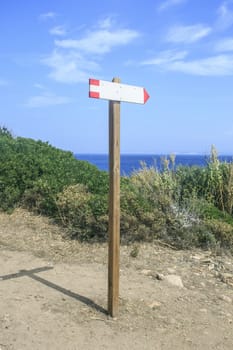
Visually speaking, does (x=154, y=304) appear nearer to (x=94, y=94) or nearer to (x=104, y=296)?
(x=104, y=296)

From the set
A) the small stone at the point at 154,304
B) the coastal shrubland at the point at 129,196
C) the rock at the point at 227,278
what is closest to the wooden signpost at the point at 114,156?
the small stone at the point at 154,304

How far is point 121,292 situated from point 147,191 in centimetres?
342

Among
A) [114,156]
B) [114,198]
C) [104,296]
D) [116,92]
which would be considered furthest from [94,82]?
[104,296]

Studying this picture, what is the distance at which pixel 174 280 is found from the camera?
17.6 ft

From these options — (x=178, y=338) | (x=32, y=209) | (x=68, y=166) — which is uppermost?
(x=68, y=166)

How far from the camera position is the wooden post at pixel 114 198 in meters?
4.15

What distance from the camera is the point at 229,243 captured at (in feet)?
22.5

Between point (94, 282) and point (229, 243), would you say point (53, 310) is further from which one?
point (229, 243)

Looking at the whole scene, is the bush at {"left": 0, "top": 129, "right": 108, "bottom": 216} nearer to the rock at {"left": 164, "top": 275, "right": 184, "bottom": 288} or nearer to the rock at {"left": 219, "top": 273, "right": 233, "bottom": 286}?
the rock at {"left": 164, "top": 275, "right": 184, "bottom": 288}

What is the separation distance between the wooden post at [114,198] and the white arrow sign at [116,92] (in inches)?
3.0

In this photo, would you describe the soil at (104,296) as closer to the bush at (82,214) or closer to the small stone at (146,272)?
the small stone at (146,272)

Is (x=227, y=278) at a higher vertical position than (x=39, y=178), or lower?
lower

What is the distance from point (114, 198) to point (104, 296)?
4.05 ft

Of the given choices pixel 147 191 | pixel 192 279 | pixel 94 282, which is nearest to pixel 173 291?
pixel 192 279
